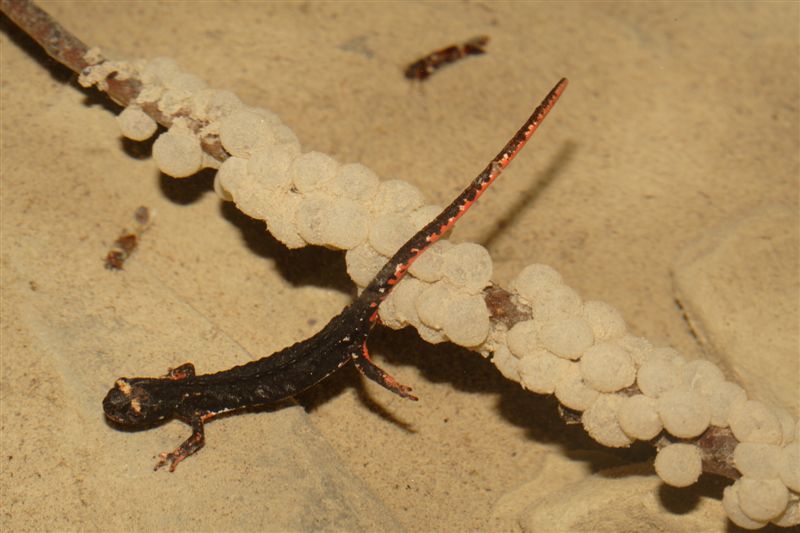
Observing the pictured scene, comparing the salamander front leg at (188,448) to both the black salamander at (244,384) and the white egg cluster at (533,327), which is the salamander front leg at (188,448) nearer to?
the black salamander at (244,384)

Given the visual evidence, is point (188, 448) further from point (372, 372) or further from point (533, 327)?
point (533, 327)

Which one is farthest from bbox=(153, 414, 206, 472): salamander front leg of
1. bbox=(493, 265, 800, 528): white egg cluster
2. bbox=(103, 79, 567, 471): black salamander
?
bbox=(493, 265, 800, 528): white egg cluster

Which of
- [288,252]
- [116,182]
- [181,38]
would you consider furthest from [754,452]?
[181,38]

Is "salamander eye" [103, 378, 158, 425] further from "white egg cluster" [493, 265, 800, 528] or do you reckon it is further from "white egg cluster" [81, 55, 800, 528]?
"white egg cluster" [493, 265, 800, 528]

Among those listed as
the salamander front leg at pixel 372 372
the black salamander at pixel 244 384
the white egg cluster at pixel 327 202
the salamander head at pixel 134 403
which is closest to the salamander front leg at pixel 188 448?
the black salamander at pixel 244 384

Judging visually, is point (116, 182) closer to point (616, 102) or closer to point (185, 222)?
point (185, 222)

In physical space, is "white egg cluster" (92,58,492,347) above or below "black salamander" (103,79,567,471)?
above

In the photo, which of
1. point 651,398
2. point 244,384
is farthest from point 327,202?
point 651,398
